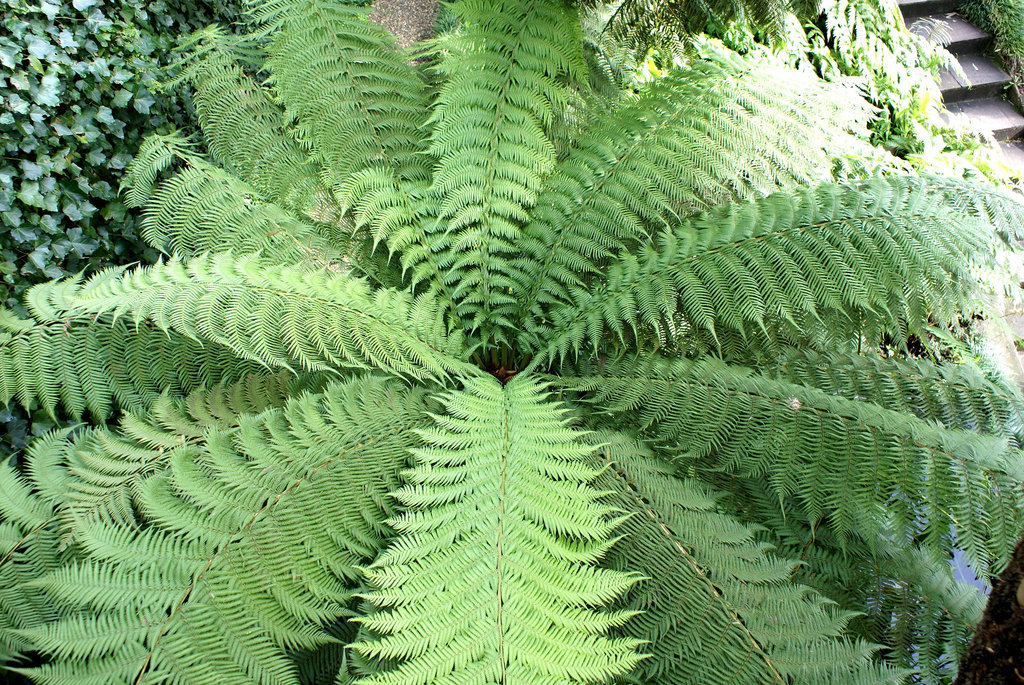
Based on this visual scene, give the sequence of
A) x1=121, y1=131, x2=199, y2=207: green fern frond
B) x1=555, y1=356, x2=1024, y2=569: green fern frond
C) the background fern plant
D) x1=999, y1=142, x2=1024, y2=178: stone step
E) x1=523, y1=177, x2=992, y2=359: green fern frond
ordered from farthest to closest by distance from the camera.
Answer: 1. x1=999, y1=142, x2=1024, y2=178: stone step
2. x1=121, y1=131, x2=199, y2=207: green fern frond
3. x1=523, y1=177, x2=992, y2=359: green fern frond
4. x1=555, y1=356, x2=1024, y2=569: green fern frond
5. the background fern plant

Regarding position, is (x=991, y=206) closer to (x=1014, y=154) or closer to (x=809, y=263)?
(x=809, y=263)

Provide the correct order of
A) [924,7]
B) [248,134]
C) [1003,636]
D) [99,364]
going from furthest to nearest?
[924,7], [248,134], [99,364], [1003,636]

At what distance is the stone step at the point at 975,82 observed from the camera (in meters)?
4.27

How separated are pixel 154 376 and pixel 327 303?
548mm

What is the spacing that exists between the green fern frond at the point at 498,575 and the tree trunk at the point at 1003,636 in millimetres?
447

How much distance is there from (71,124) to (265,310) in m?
1.10

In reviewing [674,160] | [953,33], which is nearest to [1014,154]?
[953,33]

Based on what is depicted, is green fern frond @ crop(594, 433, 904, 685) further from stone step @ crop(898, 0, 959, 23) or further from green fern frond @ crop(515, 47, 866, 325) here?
stone step @ crop(898, 0, 959, 23)

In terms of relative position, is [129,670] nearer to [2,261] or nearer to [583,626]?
[583,626]

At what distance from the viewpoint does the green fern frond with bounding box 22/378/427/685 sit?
41.5 inches

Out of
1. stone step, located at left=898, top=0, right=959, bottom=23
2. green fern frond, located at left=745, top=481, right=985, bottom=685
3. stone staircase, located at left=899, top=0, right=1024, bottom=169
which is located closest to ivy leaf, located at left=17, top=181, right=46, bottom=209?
green fern frond, located at left=745, top=481, right=985, bottom=685

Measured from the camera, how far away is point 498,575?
1.10 meters

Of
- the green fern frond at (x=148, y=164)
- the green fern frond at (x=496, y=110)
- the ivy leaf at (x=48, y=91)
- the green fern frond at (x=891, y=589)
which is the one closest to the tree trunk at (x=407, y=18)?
the green fern frond at (x=496, y=110)

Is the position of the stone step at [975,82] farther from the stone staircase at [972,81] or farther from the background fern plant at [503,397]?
the background fern plant at [503,397]
